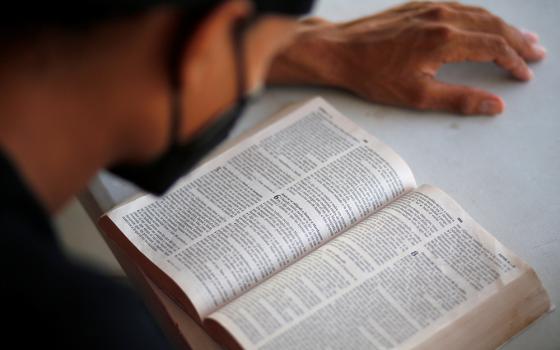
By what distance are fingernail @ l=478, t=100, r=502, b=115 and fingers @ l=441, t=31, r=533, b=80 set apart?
2.9 inches

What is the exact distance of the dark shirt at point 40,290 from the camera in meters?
0.62

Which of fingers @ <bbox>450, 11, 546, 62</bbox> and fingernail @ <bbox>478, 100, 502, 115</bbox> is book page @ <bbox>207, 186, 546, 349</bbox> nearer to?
fingernail @ <bbox>478, 100, 502, 115</bbox>

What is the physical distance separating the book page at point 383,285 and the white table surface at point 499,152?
0.06 m

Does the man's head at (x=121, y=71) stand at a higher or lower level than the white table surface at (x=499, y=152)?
higher

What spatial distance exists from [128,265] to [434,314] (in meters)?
0.36

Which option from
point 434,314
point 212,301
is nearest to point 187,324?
point 212,301

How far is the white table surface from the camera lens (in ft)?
2.96

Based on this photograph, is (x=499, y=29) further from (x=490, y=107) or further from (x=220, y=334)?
(x=220, y=334)

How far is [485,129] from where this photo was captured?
1.04 metres

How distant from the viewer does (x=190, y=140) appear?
70 centimetres

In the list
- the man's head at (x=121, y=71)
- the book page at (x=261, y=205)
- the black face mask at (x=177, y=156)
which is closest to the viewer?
the man's head at (x=121, y=71)

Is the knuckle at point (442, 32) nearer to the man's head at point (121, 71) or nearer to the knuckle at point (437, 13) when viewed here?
the knuckle at point (437, 13)

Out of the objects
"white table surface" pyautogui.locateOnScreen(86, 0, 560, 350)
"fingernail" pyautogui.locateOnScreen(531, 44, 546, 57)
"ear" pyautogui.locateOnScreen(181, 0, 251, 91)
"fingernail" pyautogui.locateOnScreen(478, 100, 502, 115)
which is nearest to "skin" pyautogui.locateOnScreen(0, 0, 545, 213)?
"ear" pyautogui.locateOnScreen(181, 0, 251, 91)

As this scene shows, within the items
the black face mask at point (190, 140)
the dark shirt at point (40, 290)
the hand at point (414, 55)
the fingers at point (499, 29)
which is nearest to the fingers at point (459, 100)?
the hand at point (414, 55)
